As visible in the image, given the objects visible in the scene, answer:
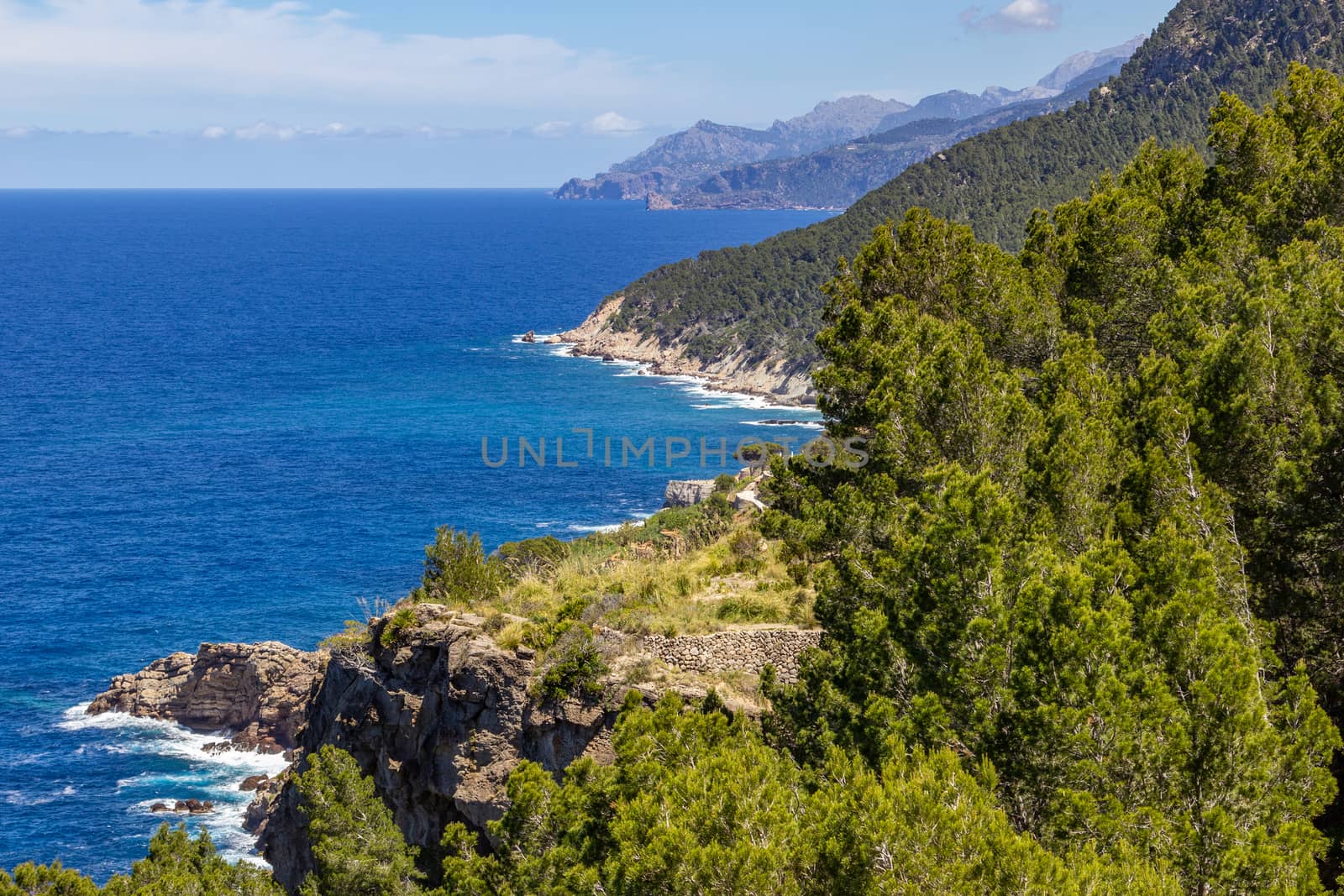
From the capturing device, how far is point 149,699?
149 ft

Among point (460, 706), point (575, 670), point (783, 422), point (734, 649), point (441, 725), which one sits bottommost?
point (783, 422)

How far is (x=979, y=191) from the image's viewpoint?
372 ft

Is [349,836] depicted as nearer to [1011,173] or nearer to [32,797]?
[32,797]

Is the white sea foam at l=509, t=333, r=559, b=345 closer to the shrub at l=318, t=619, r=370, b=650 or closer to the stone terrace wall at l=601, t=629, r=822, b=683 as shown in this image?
the shrub at l=318, t=619, r=370, b=650

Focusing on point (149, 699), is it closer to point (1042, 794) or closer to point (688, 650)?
point (688, 650)

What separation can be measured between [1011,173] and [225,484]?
82871 millimetres

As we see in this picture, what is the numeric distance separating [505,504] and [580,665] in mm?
49722

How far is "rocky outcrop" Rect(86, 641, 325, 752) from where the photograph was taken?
43.8 metres

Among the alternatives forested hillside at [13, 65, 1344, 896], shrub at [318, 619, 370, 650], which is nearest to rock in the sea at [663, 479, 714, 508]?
shrub at [318, 619, 370, 650]

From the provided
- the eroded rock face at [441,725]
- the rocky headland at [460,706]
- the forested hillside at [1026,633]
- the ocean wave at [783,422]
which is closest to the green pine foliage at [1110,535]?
the forested hillside at [1026,633]

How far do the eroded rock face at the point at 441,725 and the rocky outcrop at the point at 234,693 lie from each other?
1775cm

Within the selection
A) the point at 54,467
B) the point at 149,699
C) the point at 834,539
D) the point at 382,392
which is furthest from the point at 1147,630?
the point at 382,392

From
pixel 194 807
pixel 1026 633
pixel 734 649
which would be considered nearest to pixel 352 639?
pixel 734 649

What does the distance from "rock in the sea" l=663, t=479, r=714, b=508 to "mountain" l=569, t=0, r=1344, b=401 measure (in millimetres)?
33385
